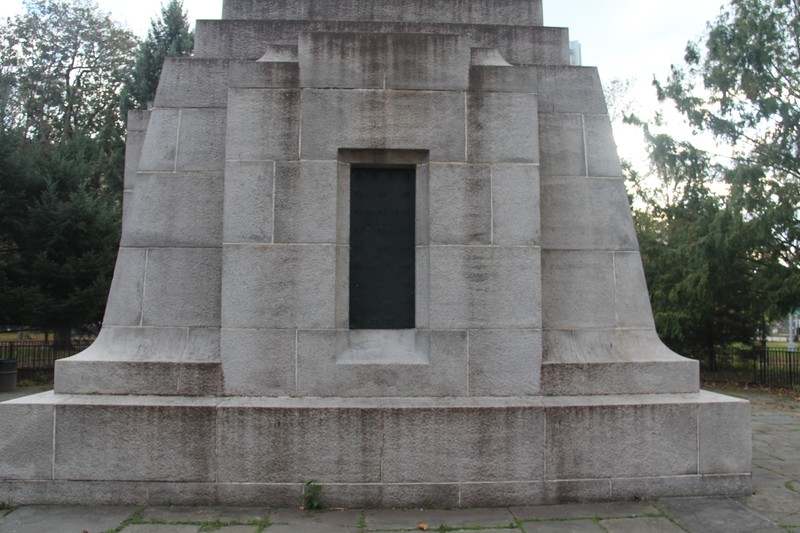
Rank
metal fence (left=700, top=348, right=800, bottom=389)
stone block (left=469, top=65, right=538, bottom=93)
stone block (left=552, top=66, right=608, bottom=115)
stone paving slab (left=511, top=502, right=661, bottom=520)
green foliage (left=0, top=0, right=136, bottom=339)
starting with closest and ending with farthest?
stone paving slab (left=511, top=502, right=661, bottom=520), stone block (left=469, top=65, right=538, bottom=93), stone block (left=552, top=66, right=608, bottom=115), green foliage (left=0, top=0, right=136, bottom=339), metal fence (left=700, top=348, right=800, bottom=389)

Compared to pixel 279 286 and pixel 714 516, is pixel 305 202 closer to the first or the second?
pixel 279 286

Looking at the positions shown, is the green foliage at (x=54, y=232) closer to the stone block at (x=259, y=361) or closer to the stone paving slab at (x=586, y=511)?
the stone block at (x=259, y=361)

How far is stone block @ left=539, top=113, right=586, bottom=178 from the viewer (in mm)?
6852

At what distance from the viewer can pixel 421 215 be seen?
21.0 ft

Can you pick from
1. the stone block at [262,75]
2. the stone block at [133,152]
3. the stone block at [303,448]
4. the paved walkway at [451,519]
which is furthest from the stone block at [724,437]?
the stone block at [133,152]

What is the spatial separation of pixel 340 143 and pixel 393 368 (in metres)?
2.32

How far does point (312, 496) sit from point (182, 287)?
8.38 ft

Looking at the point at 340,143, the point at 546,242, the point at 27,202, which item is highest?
the point at 27,202

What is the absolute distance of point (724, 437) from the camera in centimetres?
592

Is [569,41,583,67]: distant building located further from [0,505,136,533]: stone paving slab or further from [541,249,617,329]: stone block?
[0,505,136,533]: stone paving slab

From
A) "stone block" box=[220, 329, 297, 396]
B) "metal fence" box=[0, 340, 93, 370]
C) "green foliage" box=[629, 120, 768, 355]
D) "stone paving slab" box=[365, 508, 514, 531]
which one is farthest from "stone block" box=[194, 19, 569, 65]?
"metal fence" box=[0, 340, 93, 370]

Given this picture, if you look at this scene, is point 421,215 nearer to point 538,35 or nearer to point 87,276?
point 538,35

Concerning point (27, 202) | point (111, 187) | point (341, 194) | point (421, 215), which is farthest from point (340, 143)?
point (111, 187)

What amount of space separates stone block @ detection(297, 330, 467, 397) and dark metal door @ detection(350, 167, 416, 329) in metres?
0.48
